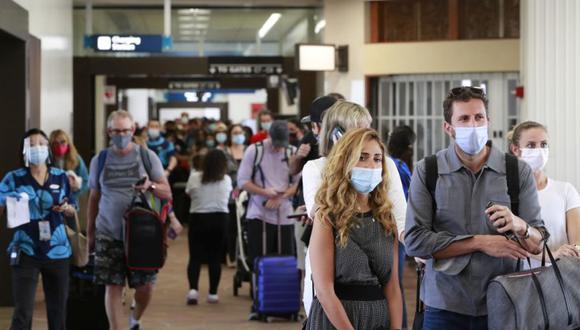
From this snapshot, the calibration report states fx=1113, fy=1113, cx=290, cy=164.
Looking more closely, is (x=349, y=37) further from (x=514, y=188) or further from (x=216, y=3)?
(x=514, y=188)

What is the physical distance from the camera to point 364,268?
181 inches

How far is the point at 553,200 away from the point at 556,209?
5 cm

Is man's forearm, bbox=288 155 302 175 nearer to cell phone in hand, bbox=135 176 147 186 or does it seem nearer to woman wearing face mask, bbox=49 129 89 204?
cell phone in hand, bbox=135 176 147 186

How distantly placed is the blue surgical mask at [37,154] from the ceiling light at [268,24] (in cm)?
1249

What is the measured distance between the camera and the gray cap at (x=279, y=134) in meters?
10.2

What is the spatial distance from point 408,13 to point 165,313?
7401mm

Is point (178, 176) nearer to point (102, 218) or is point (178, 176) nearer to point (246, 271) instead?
point (246, 271)

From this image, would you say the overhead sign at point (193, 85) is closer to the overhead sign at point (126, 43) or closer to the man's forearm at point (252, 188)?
the overhead sign at point (126, 43)

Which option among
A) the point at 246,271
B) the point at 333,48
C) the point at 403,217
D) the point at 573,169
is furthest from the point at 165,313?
the point at 333,48

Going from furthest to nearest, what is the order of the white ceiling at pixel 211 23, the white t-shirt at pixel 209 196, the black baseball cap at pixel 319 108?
1. the white ceiling at pixel 211 23
2. the white t-shirt at pixel 209 196
3. the black baseball cap at pixel 319 108

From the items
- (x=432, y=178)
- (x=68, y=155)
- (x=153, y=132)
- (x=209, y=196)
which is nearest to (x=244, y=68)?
(x=153, y=132)

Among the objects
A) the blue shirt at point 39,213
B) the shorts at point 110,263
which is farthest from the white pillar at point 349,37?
the blue shirt at point 39,213

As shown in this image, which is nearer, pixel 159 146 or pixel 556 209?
pixel 556 209

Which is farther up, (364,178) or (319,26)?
(319,26)
